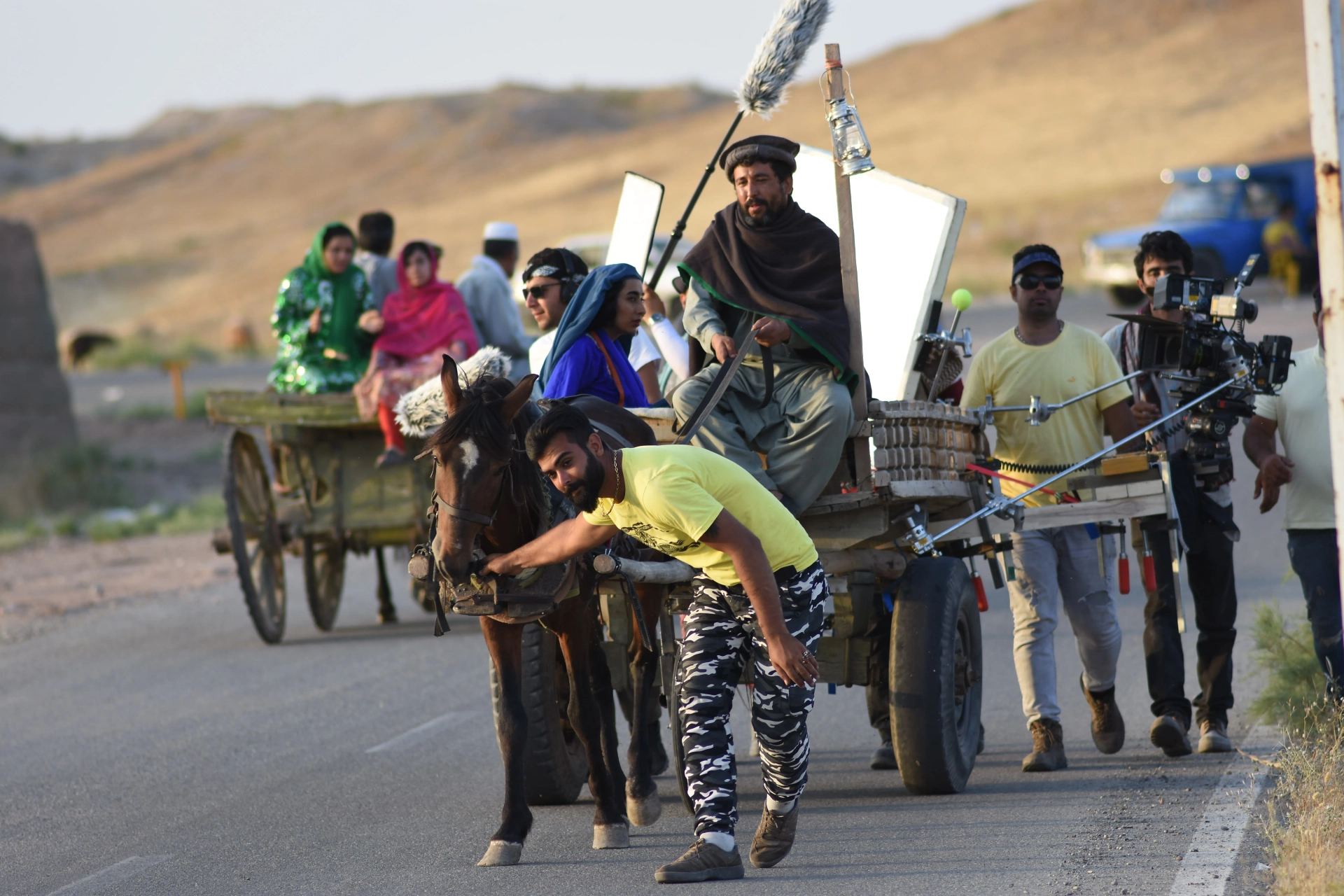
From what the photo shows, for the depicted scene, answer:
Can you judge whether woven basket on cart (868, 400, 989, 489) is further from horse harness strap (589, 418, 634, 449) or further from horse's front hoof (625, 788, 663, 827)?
horse's front hoof (625, 788, 663, 827)

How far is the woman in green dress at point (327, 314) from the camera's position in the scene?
1180 centimetres

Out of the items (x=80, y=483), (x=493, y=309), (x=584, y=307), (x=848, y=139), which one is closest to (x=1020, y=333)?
(x=848, y=139)

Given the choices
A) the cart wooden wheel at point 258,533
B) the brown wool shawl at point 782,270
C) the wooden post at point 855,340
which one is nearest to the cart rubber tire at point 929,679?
the wooden post at point 855,340

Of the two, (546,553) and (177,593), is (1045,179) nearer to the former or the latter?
(177,593)

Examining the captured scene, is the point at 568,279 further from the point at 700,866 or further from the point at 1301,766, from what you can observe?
the point at 1301,766

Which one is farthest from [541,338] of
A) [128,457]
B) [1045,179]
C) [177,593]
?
[1045,179]

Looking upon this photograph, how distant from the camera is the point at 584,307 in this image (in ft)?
23.1

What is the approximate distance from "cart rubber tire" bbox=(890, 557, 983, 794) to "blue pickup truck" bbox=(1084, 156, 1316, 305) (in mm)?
25640

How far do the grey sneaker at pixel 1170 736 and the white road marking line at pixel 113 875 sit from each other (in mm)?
4388

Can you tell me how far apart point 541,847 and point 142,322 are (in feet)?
201

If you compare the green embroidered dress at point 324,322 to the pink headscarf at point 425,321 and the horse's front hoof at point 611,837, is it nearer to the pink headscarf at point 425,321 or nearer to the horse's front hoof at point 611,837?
the pink headscarf at point 425,321

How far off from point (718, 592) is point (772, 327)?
1275mm

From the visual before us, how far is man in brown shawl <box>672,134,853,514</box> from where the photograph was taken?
6570 mm

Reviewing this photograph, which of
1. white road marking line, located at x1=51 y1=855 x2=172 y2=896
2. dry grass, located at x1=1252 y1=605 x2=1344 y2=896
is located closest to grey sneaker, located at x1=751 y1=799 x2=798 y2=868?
dry grass, located at x1=1252 y1=605 x2=1344 y2=896
